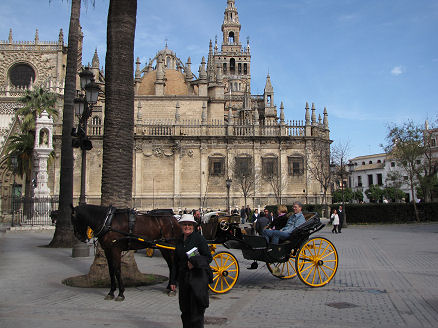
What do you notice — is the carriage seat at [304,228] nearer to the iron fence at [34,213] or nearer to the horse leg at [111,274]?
the horse leg at [111,274]

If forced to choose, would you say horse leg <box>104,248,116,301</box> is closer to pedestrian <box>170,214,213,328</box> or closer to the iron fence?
pedestrian <box>170,214,213,328</box>

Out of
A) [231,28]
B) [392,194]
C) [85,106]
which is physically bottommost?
[392,194]

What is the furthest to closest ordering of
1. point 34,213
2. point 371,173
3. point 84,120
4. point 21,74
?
point 371,173
point 21,74
point 34,213
point 84,120

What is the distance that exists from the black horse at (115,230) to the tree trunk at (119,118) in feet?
3.46

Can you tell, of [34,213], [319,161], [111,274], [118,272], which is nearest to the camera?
[118,272]

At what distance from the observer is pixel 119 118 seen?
8.17m

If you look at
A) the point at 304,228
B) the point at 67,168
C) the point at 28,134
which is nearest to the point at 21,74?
the point at 28,134

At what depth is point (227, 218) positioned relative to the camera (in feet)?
26.5

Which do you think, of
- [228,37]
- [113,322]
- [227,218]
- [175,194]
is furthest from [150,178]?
[228,37]

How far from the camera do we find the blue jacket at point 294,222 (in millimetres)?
7661

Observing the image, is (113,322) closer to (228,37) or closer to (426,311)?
(426,311)

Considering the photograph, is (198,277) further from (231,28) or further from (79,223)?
(231,28)

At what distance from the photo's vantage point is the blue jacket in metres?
7.66

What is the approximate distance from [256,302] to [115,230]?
2.56 m
